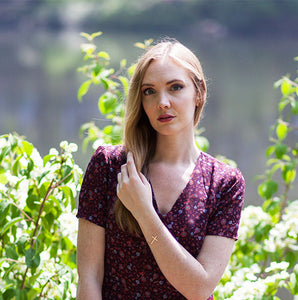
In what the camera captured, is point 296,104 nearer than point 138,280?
No

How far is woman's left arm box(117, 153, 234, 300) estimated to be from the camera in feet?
4.08

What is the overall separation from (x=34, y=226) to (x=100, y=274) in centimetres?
40

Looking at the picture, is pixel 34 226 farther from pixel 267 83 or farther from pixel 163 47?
pixel 267 83

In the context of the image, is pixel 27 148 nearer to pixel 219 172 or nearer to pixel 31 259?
pixel 31 259

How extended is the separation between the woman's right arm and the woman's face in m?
0.29

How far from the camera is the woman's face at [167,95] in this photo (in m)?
1.36

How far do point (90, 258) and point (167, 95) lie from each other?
0.43m

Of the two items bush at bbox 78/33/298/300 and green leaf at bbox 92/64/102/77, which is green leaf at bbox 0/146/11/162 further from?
green leaf at bbox 92/64/102/77

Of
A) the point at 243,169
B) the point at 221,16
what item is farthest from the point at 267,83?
the point at 221,16

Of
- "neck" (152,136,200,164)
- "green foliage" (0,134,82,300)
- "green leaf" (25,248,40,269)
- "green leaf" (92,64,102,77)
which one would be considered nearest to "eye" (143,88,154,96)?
"neck" (152,136,200,164)

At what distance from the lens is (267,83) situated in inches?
433

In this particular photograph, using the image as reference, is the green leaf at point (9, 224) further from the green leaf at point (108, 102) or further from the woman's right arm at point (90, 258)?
the green leaf at point (108, 102)

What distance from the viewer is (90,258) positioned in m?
1.34

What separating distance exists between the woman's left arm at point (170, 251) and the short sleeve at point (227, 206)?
0.03 m
